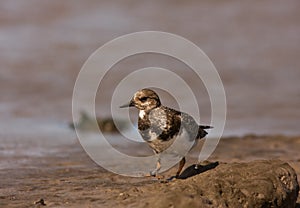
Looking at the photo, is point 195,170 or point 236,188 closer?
point 236,188

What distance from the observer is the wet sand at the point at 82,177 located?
20.8 feet

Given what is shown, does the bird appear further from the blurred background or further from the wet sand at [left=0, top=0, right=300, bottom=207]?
the blurred background

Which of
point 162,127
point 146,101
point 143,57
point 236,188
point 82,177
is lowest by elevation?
point 236,188

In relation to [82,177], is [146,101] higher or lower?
higher

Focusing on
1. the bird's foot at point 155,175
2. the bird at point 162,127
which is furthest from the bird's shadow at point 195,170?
the bird at point 162,127

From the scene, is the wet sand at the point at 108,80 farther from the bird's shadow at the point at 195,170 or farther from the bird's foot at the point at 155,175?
the bird's shadow at the point at 195,170

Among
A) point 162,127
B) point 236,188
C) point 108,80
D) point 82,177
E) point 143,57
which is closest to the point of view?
point 236,188

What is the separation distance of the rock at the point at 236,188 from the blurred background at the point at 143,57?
17.2 ft

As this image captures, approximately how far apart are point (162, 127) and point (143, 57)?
961 centimetres

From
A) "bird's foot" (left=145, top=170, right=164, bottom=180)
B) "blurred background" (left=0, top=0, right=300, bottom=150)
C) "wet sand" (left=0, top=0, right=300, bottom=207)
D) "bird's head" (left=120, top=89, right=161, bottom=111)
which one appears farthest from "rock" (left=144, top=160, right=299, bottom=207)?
"blurred background" (left=0, top=0, right=300, bottom=150)

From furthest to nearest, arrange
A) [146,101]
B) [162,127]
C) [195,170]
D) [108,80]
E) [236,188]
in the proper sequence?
[108,80] → [195,170] → [146,101] → [162,127] → [236,188]

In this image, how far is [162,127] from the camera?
679 cm

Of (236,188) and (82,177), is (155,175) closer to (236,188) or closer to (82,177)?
(82,177)

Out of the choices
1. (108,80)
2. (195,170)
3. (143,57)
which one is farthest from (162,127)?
(143,57)
